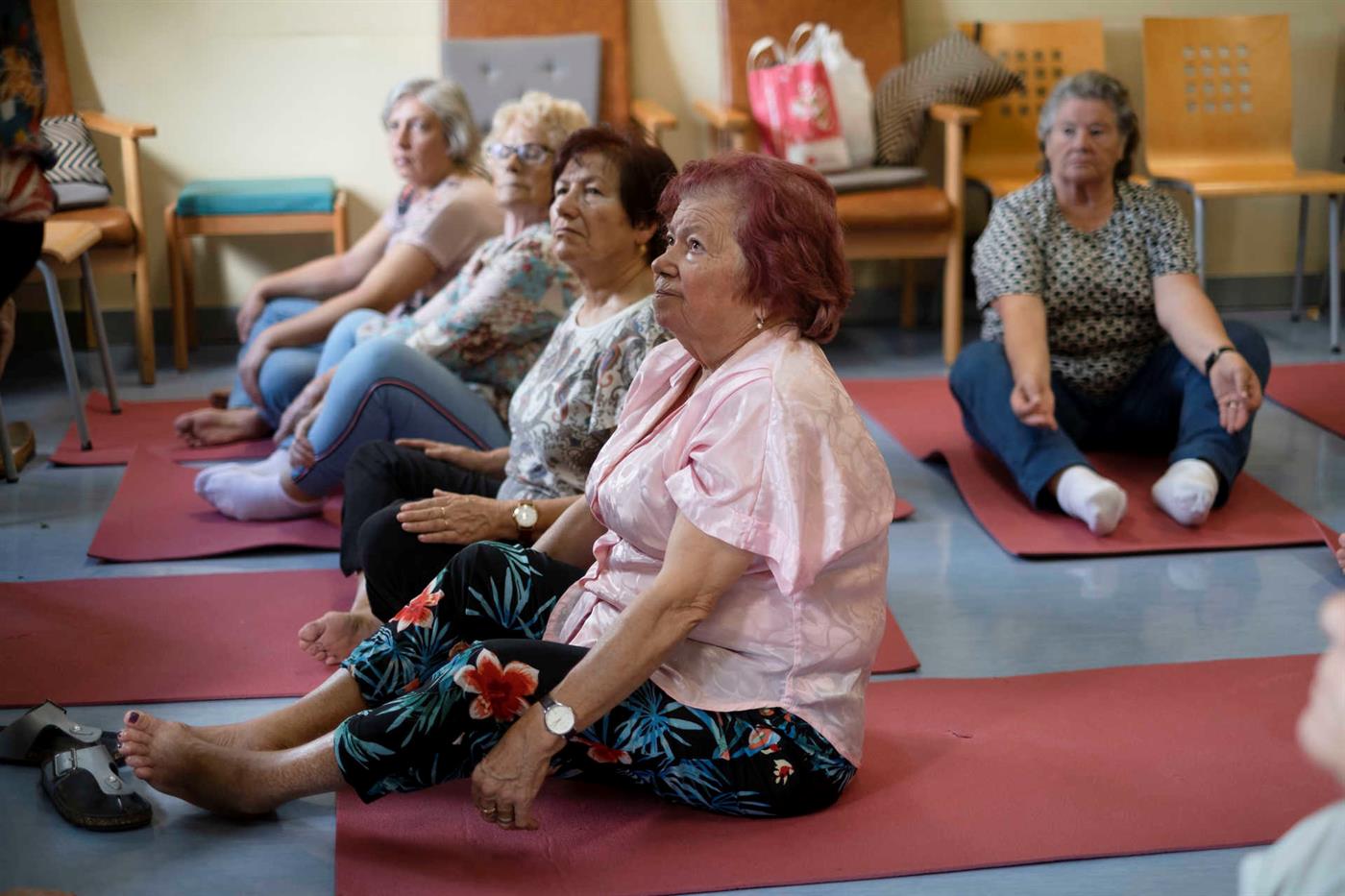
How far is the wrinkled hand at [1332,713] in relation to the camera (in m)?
0.99

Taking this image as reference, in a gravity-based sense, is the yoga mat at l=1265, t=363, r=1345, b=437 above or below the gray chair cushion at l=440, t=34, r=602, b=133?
below

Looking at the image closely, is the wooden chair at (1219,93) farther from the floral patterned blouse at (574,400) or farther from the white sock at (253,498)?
the floral patterned blouse at (574,400)

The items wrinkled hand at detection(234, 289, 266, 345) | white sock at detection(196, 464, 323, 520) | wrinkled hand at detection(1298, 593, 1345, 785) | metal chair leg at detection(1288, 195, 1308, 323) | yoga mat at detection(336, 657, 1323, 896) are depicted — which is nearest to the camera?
wrinkled hand at detection(1298, 593, 1345, 785)

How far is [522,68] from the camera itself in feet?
17.5

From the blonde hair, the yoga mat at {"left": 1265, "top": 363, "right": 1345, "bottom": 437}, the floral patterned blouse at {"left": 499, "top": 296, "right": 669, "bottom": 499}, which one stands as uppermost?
the blonde hair

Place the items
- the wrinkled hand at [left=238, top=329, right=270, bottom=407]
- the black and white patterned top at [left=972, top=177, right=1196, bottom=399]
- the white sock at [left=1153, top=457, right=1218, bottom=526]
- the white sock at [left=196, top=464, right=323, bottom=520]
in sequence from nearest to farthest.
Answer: the white sock at [left=1153, top=457, right=1218, bottom=526] < the white sock at [left=196, top=464, right=323, bottom=520] < the black and white patterned top at [left=972, top=177, right=1196, bottom=399] < the wrinkled hand at [left=238, top=329, right=270, bottom=407]

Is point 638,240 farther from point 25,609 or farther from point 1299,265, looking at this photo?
point 1299,265

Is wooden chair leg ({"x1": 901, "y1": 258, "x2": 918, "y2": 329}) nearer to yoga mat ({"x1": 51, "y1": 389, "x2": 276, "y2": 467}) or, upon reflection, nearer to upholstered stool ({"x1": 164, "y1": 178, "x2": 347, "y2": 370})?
upholstered stool ({"x1": 164, "y1": 178, "x2": 347, "y2": 370})

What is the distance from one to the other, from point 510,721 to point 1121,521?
80.3 inches

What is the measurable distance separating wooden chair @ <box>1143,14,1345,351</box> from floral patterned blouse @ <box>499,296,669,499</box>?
3772mm

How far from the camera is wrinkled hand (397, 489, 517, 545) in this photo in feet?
7.79

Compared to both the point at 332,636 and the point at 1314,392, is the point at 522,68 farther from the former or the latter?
the point at 332,636

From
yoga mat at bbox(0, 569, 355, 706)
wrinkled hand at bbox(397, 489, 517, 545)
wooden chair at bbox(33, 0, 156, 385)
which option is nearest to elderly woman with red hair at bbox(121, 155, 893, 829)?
wrinkled hand at bbox(397, 489, 517, 545)

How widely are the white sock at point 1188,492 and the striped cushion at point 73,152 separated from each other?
3.63 metres
